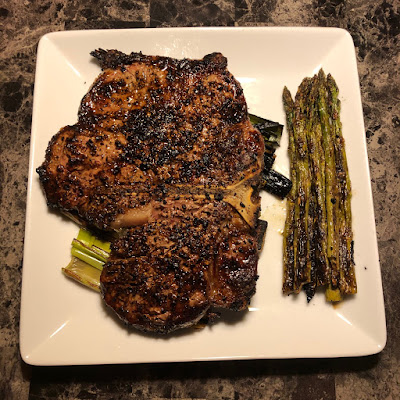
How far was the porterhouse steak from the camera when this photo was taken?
3326 mm

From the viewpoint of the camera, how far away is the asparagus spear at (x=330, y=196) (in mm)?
3748

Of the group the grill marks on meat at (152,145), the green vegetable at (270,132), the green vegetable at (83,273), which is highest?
the grill marks on meat at (152,145)

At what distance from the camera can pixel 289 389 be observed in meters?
4.00

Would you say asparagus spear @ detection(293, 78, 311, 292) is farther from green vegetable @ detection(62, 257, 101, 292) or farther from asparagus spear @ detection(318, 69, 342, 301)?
green vegetable @ detection(62, 257, 101, 292)

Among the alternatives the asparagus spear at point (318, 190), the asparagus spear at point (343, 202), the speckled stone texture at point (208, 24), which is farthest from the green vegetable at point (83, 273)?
the asparagus spear at point (343, 202)

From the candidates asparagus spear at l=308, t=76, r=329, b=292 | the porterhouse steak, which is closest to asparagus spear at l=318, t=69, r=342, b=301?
asparagus spear at l=308, t=76, r=329, b=292

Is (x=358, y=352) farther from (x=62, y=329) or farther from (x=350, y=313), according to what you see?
(x=62, y=329)

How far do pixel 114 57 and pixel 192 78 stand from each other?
751mm

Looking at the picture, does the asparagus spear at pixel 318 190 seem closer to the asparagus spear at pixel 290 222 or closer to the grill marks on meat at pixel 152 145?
the asparagus spear at pixel 290 222

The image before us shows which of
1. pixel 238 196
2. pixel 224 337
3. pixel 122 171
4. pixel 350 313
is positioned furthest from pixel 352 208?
pixel 122 171

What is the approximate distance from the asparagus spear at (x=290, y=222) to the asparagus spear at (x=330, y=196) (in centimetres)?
28

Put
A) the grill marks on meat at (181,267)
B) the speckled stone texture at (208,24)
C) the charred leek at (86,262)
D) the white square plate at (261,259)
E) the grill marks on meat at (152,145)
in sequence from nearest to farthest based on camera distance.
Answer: the grill marks on meat at (181,267) < the grill marks on meat at (152,145) < the white square plate at (261,259) < the charred leek at (86,262) < the speckled stone texture at (208,24)

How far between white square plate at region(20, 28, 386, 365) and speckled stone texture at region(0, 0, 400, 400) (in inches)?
19.6

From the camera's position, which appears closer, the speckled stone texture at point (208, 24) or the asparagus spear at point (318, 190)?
the asparagus spear at point (318, 190)
